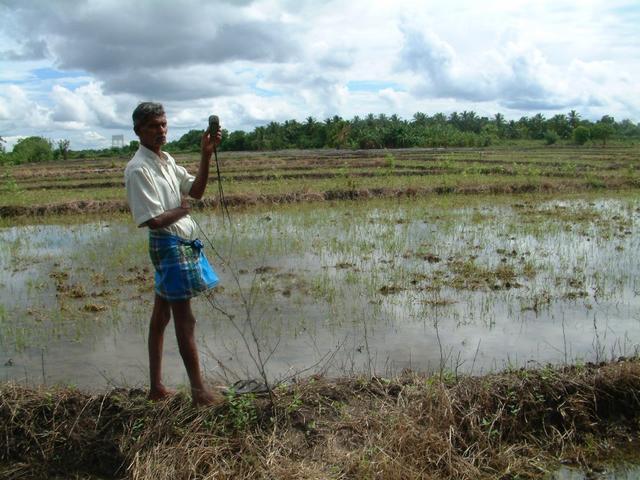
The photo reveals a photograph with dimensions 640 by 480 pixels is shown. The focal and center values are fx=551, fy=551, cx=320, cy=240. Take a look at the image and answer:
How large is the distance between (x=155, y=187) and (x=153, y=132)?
10.5 inches

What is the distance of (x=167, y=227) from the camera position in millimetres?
2531

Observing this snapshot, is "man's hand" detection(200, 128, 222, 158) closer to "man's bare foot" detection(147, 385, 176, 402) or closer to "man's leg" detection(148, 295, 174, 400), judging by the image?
"man's leg" detection(148, 295, 174, 400)

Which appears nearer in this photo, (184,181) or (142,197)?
(142,197)

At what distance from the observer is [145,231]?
8562 millimetres

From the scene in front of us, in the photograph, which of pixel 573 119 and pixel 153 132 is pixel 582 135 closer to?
pixel 573 119

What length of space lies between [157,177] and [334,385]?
1.37 meters

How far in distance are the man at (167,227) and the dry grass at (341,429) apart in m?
0.23

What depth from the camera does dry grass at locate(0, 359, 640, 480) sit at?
2.38 metres

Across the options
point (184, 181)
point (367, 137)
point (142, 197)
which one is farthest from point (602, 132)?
point (142, 197)

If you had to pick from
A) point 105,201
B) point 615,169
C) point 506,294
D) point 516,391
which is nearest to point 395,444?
Answer: point 516,391

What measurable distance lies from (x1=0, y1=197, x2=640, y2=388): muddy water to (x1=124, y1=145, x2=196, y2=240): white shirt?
1.96ft

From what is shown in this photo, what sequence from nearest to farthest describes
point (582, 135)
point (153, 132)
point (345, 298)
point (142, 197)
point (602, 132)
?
point (142, 197)
point (153, 132)
point (345, 298)
point (602, 132)
point (582, 135)

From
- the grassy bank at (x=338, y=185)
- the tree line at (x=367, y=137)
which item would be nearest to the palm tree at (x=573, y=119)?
the tree line at (x=367, y=137)

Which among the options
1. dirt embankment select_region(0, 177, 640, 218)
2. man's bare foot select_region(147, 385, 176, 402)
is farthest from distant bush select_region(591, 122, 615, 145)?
man's bare foot select_region(147, 385, 176, 402)
